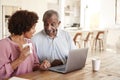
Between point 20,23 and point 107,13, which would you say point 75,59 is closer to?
point 20,23

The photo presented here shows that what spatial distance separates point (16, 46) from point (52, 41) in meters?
0.72

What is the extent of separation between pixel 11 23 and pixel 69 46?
0.94 m

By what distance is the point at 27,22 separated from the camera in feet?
6.36

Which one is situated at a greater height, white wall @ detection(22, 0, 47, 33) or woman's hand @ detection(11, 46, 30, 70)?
white wall @ detection(22, 0, 47, 33)

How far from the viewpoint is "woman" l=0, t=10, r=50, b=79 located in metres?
1.80

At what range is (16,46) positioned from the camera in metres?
1.90

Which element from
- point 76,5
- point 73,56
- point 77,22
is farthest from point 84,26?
point 73,56

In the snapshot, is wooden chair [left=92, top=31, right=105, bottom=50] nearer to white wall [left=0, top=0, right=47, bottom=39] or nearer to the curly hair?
white wall [left=0, top=0, right=47, bottom=39]

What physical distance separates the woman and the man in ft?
1.40

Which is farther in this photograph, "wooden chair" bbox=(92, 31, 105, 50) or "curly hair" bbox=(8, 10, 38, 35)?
"wooden chair" bbox=(92, 31, 105, 50)

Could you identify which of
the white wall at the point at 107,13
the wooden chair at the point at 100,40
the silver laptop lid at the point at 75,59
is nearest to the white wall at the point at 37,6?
the wooden chair at the point at 100,40

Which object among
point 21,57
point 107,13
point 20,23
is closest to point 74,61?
point 21,57

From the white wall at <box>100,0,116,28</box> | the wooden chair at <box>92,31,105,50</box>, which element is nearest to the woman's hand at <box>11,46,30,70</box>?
the wooden chair at <box>92,31,105,50</box>

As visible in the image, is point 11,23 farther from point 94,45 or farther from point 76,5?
point 76,5
